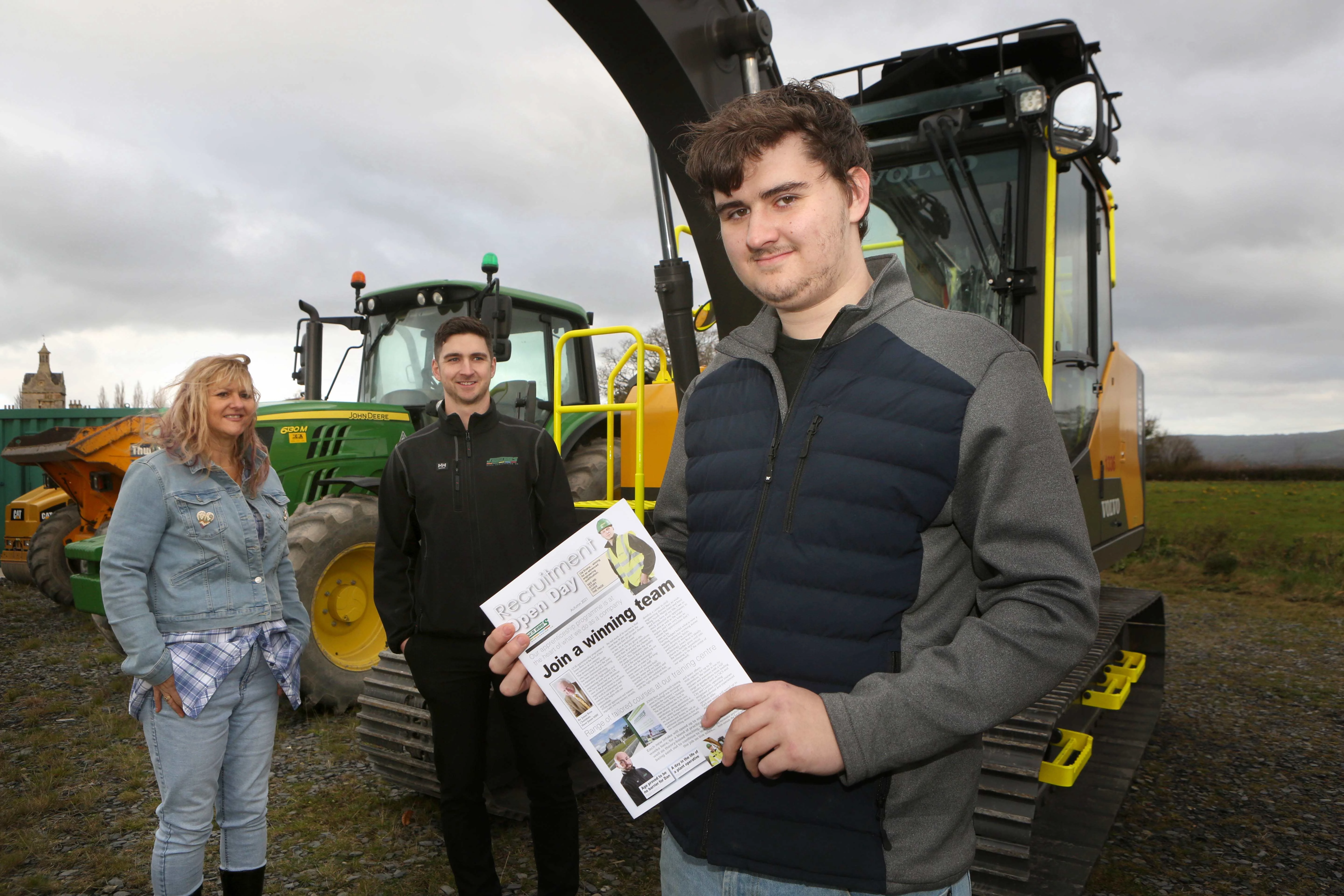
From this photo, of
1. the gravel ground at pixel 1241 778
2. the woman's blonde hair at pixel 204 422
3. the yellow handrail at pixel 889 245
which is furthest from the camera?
the yellow handrail at pixel 889 245

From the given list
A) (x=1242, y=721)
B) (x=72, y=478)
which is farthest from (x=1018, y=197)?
(x=72, y=478)

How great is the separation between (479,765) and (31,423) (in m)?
14.3

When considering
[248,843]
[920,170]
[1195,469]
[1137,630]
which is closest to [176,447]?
[248,843]

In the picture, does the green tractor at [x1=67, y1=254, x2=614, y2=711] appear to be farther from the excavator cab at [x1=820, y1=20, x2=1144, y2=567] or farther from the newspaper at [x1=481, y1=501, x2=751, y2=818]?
the newspaper at [x1=481, y1=501, x2=751, y2=818]

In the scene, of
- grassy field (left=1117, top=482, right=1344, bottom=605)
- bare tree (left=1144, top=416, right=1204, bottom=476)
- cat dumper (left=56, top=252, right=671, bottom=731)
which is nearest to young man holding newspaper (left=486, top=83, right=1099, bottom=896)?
cat dumper (left=56, top=252, right=671, bottom=731)

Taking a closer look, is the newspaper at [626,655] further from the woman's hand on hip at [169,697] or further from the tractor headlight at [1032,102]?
the tractor headlight at [1032,102]

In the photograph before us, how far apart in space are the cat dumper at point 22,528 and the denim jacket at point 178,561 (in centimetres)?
821

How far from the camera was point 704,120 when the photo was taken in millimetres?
3084

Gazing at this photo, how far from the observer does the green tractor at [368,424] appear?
516cm

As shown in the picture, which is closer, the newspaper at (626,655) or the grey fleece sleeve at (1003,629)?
the grey fleece sleeve at (1003,629)

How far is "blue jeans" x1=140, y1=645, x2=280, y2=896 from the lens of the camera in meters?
2.51

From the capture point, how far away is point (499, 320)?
4.90 meters

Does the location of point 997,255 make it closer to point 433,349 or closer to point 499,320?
point 499,320

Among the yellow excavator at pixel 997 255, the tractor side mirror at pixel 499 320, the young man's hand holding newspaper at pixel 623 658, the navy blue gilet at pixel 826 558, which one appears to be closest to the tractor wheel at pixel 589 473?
the yellow excavator at pixel 997 255
